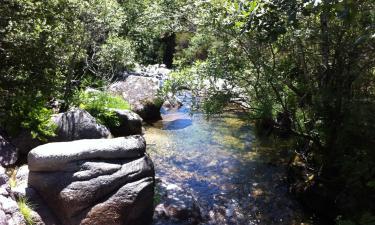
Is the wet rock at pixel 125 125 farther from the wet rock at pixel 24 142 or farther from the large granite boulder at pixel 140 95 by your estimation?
the wet rock at pixel 24 142

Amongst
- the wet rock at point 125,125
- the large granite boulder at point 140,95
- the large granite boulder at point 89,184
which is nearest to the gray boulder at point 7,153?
the large granite boulder at point 89,184

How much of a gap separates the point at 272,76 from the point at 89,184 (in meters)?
4.76

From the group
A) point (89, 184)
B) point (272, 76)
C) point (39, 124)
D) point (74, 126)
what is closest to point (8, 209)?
point (89, 184)

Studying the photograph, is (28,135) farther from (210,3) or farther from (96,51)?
(96,51)

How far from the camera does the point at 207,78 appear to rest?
31.6ft

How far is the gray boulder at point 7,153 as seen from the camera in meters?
8.45

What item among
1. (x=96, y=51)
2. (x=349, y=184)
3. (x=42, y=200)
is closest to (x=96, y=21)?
(x=96, y=51)

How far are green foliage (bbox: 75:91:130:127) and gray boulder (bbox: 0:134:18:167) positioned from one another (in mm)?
3055

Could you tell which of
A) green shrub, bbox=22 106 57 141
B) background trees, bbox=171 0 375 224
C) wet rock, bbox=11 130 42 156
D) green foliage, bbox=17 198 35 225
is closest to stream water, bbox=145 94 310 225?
background trees, bbox=171 0 375 224

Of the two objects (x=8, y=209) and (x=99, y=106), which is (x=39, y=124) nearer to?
(x=99, y=106)

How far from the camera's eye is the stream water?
30.4 feet

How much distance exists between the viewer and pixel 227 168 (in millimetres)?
11625

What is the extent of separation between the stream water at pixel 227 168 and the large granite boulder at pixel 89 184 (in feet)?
7.15

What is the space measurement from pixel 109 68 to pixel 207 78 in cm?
691
